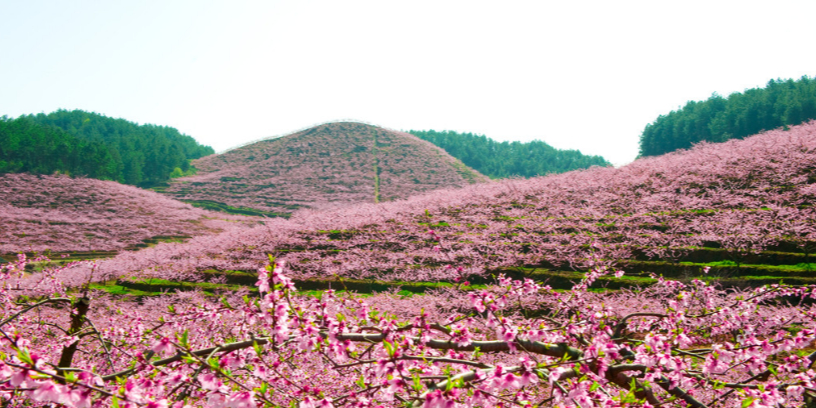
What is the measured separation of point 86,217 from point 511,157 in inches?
3775

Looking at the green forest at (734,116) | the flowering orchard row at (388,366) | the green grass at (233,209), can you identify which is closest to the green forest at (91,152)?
the green grass at (233,209)

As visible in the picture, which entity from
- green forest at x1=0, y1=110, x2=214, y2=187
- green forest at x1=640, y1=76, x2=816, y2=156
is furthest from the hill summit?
green forest at x1=640, y1=76, x2=816, y2=156

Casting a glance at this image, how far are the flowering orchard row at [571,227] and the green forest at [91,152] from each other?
170 ft

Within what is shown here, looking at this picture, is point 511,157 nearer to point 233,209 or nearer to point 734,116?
point 734,116

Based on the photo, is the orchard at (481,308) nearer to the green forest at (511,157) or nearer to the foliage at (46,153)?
the foliage at (46,153)

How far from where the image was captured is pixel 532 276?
66.2 feet

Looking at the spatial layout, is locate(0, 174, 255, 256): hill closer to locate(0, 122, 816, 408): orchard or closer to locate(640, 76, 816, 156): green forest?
locate(0, 122, 816, 408): orchard

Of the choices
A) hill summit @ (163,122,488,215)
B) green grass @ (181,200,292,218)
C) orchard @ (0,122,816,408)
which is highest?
hill summit @ (163,122,488,215)

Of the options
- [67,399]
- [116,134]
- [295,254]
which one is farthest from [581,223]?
[116,134]

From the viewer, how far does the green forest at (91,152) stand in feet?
205

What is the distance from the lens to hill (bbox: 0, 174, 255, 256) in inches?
1635

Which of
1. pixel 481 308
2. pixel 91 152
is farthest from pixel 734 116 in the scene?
pixel 91 152

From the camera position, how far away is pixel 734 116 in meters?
69.2

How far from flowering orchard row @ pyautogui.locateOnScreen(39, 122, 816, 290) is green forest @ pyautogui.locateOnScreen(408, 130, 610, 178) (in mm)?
67581
